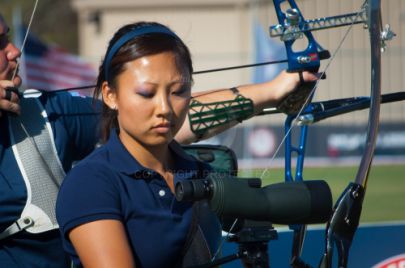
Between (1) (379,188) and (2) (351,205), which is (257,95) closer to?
(2) (351,205)

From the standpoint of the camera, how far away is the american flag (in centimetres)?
1617

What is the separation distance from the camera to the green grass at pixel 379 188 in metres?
9.66

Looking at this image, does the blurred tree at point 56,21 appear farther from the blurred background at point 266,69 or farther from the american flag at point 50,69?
the american flag at point 50,69

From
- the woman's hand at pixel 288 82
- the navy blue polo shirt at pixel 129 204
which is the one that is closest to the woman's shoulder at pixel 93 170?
the navy blue polo shirt at pixel 129 204

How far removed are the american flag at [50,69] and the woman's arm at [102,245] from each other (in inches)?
544

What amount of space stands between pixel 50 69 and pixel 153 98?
582 inches

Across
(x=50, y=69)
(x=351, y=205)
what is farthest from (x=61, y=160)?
(x=50, y=69)

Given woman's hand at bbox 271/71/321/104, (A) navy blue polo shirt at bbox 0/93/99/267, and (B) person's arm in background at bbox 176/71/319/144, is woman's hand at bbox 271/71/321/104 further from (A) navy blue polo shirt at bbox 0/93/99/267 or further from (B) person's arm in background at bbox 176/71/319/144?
(A) navy blue polo shirt at bbox 0/93/99/267

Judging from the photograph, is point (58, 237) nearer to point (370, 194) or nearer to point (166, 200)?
point (166, 200)

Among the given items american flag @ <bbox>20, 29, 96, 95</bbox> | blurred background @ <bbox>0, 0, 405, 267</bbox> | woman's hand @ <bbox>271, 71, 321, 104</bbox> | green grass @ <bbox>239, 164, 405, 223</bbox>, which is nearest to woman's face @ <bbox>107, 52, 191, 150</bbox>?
woman's hand @ <bbox>271, 71, 321, 104</bbox>

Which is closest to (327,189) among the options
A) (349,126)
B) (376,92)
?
(376,92)

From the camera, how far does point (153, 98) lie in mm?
2088

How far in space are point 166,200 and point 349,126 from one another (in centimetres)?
1614

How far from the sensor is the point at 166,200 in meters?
2.18
